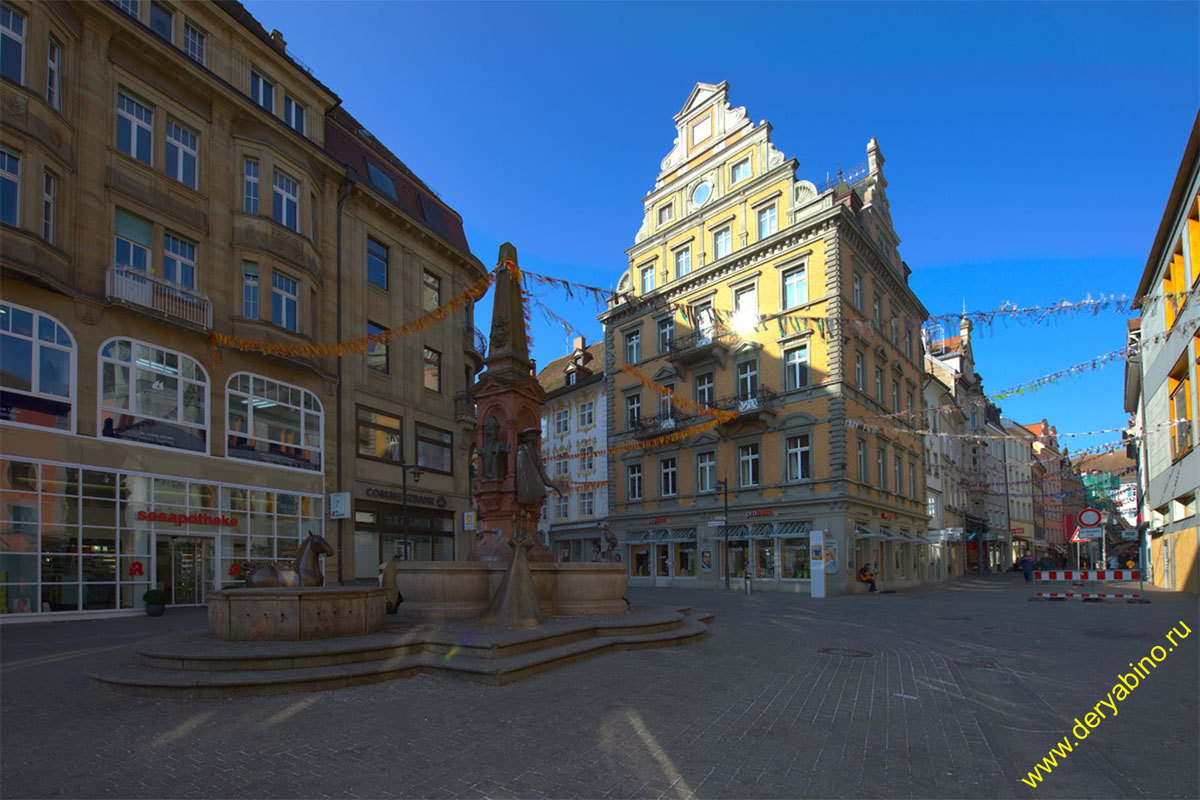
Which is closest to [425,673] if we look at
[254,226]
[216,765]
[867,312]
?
[216,765]

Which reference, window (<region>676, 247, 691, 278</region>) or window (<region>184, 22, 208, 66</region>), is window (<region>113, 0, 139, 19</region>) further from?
window (<region>676, 247, 691, 278</region>)

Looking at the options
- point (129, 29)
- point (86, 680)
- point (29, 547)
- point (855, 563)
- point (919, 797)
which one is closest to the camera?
point (919, 797)

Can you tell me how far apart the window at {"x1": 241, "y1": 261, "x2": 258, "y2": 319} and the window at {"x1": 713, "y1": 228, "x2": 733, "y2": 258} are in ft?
68.7

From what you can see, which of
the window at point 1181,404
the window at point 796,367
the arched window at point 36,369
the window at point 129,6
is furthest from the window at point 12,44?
the window at point 1181,404

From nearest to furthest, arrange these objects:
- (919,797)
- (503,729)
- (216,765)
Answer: (919,797)
(216,765)
(503,729)

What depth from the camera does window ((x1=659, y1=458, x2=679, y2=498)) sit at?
1417 inches

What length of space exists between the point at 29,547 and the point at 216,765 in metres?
14.7

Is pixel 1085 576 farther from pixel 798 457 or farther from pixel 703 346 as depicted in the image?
pixel 703 346

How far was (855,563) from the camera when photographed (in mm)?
29781

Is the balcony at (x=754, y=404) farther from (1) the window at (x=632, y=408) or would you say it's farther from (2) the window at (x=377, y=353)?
(2) the window at (x=377, y=353)

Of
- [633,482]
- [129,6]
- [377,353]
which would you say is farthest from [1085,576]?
[129,6]

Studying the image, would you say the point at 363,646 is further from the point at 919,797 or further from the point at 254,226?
the point at 254,226

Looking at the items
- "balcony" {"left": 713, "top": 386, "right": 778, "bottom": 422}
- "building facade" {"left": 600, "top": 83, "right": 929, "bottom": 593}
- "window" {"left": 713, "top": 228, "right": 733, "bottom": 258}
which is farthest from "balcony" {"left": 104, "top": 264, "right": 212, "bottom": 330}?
"window" {"left": 713, "top": 228, "right": 733, "bottom": 258}

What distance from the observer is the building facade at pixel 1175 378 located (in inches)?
791
